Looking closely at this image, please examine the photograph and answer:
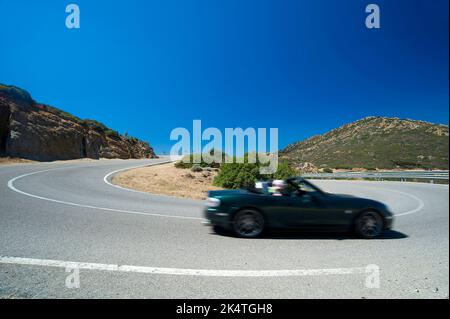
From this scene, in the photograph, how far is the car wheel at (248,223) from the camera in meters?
4.71

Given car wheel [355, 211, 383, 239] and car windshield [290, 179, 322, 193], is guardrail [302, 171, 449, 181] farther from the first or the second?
car windshield [290, 179, 322, 193]

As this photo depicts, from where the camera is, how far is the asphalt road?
106 inches

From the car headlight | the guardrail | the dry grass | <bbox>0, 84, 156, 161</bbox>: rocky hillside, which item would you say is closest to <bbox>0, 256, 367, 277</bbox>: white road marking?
the car headlight

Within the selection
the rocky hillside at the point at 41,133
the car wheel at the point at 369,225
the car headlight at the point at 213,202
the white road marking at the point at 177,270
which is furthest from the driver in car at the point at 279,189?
the rocky hillside at the point at 41,133

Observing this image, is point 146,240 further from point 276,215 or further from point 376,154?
point 376,154

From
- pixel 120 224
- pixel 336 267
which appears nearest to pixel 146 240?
pixel 120 224

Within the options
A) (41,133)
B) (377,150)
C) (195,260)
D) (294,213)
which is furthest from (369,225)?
(377,150)

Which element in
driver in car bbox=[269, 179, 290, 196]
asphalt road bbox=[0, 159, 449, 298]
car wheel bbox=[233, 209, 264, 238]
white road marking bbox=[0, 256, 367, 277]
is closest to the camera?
asphalt road bbox=[0, 159, 449, 298]

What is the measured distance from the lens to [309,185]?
5.14 metres

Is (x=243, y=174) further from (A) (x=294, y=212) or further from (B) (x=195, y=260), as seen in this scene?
(B) (x=195, y=260)

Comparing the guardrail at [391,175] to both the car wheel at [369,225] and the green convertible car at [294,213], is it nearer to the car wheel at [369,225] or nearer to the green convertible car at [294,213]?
the car wheel at [369,225]

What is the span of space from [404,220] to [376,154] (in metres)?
33.0

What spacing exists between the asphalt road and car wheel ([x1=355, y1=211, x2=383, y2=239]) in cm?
21

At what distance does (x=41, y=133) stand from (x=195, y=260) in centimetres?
3388
